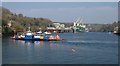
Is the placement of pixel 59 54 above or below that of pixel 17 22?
below

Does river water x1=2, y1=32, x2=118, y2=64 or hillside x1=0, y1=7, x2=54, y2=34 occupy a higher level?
hillside x1=0, y1=7, x2=54, y2=34

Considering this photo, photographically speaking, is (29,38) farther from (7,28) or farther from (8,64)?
(8,64)

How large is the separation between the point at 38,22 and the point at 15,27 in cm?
1501

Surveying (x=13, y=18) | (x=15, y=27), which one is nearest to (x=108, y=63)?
(x=15, y=27)

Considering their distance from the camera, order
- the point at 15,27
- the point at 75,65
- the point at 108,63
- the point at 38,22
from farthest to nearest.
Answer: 1. the point at 38,22
2. the point at 15,27
3. the point at 108,63
4. the point at 75,65

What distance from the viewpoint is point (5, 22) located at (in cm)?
4288

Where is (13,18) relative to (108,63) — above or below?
above

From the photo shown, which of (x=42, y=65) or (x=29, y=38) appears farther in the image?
(x=29, y=38)

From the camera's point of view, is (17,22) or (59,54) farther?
(17,22)

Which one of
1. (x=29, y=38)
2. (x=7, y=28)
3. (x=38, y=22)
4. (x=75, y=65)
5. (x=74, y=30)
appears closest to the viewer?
(x=75, y=65)

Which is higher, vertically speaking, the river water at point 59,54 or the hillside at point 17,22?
the hillside at point 17,22

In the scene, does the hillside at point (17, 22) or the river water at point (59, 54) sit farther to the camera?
the hillside at point (17, 22)

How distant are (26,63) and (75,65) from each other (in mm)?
1849

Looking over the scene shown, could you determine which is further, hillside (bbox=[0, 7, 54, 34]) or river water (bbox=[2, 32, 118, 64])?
hillside (bbox=[0, 7, 54, 34])
